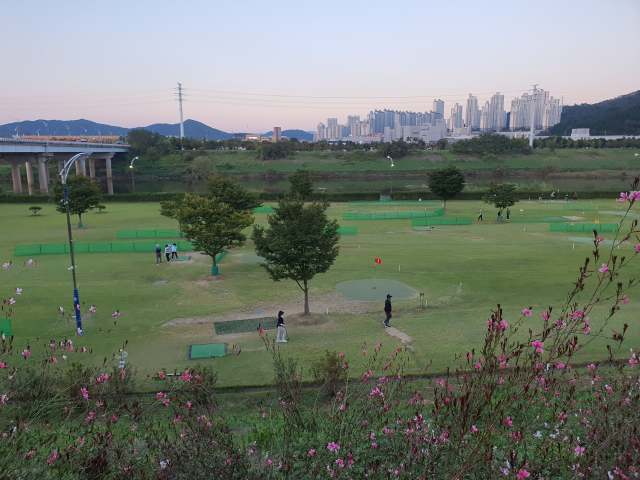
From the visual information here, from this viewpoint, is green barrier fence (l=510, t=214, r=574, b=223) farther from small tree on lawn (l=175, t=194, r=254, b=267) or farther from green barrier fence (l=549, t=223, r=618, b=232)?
small tree on lawn (l=175, t=194, r=254, b=267)

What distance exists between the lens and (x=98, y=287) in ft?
82.9

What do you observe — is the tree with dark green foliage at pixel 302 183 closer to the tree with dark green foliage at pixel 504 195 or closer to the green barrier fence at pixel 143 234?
the green barrier fence at pixel 143 234

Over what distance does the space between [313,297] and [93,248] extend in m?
20.5

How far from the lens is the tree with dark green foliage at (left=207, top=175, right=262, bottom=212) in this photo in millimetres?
36688

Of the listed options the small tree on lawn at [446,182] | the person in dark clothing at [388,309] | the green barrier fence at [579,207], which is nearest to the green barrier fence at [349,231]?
the small tree on lawn at [446,182]

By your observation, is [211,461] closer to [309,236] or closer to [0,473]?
[0,473]

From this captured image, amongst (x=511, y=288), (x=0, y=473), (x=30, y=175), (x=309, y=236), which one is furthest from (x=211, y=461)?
(x=30, y=175)

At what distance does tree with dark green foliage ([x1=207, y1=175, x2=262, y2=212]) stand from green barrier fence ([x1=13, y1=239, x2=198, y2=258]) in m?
4.66

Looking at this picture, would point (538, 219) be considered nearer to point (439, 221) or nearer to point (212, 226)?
point (439, 221)

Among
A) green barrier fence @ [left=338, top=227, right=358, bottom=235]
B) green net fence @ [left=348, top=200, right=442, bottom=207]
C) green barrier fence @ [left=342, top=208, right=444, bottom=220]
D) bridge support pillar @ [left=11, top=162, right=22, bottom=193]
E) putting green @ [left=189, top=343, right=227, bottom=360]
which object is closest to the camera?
putting green @ [left=189, top=343, right=227, bottom=360]

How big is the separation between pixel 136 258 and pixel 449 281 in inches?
842

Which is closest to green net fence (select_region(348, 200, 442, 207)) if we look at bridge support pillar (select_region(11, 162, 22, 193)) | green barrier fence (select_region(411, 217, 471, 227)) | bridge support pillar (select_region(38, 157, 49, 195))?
green barrier fence (select_region(411, 217, 471, 227))

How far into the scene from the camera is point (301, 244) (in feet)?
64.0

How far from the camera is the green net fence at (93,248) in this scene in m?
33.4
